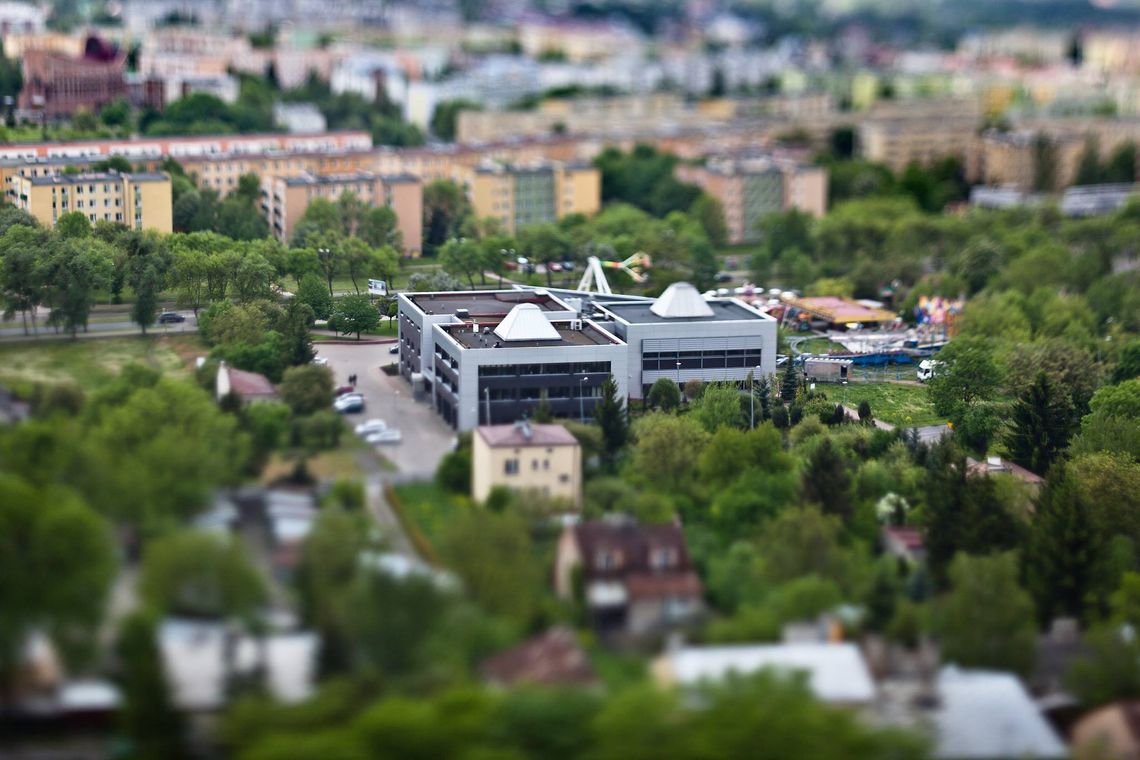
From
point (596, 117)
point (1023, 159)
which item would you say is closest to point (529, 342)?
point (596, 117)

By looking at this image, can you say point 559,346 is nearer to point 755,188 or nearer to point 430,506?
point 430,506

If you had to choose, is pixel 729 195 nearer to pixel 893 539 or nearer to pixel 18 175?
pixel 18 175

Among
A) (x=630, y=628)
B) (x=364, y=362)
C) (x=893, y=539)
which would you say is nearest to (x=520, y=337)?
(x=364, y=362)

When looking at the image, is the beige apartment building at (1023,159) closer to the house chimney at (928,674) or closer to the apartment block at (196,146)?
the apartment block at (196,146)

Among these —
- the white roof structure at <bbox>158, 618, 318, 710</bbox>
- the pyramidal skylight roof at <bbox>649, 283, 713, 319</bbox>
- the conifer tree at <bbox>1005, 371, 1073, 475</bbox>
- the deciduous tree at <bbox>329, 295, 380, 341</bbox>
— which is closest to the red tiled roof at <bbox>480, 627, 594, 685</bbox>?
the white roof structure at <bbox>158, 618, 318, 710</bbox>

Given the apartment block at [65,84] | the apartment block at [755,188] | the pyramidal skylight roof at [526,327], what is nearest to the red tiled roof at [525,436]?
the pyramidal skylight roof at [526,327]
